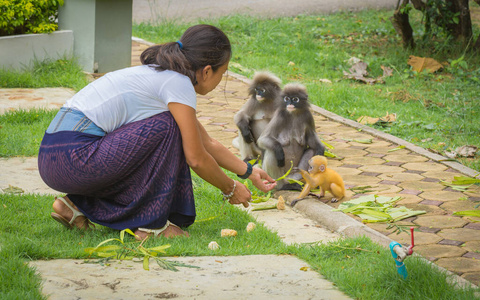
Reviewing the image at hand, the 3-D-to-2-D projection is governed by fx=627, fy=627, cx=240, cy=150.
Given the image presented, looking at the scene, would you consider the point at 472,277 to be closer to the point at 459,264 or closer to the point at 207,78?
the point at 459,264

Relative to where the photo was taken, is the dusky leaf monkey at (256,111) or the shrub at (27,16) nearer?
the dusky leaf monkey at (256,111)

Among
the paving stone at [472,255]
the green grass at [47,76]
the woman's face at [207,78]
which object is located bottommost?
the green grass at [47,76]

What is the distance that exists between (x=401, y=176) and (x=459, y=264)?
6.88 feet

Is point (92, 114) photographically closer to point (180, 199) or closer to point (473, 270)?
point (180, 199)

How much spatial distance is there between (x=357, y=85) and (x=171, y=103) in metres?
6.68

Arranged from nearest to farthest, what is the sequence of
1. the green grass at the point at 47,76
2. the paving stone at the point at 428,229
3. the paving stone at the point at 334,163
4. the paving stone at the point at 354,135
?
the paving stone at the point at 428,229 → the paving stone at the point at 334,163 → the paving stone at the point at 354,135 → the green grass at the point at 47,76

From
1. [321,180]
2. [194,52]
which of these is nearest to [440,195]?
[321,180]

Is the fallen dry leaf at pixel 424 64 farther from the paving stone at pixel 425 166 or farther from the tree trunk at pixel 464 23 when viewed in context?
the paving stone at pixel 425 166

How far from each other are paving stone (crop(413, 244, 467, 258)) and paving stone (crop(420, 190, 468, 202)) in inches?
44.4

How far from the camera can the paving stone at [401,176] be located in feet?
19.9

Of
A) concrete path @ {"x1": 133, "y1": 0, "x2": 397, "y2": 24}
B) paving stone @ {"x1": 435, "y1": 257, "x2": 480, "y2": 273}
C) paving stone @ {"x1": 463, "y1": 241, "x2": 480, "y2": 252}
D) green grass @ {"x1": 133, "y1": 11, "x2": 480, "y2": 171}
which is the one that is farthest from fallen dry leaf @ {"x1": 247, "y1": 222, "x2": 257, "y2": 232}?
concrete path @ {"x1": 133, "y1": 0, "x2": 397, "y2": 24}

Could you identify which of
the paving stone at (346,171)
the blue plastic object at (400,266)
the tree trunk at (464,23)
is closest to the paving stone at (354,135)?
the paving stone at (346,171)

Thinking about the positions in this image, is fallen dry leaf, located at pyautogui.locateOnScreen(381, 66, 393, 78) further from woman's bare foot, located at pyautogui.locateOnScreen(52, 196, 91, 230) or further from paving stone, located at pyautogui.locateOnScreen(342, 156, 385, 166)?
woman's bare foot, located at pyautogui.locateOnScreen(52, 196, 91, 230)

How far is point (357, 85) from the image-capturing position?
398 inches
